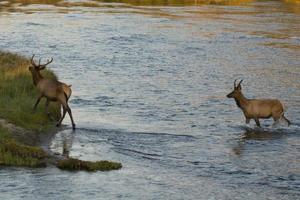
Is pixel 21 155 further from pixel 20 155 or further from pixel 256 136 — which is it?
pixel 256 136

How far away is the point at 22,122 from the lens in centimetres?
1828

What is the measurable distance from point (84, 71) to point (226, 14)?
27.7m

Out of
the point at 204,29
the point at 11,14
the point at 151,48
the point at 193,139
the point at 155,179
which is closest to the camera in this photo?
the point at 155,179

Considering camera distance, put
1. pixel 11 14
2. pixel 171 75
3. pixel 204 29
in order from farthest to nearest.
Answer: pixel 11 14 → pixel 204 29 → pixel 171 75

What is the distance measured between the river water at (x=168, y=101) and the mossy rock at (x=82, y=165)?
0.23m

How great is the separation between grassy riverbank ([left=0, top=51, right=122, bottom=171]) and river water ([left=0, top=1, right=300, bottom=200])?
1.24 feet

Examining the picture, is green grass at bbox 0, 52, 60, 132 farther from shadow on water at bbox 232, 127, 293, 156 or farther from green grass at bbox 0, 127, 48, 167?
shadow on water at bbox 232, 127, 293, 156

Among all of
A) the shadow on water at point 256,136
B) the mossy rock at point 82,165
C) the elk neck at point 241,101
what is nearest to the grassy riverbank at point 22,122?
the mossy rock at point 82,165

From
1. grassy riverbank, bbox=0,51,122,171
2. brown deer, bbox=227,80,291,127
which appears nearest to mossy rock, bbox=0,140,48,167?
grassy riverbank, bbox=0,51,122,171

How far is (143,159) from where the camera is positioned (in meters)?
16.3

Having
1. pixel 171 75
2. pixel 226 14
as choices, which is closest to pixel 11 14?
pixel 226 14

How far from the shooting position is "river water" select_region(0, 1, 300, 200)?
14250mm

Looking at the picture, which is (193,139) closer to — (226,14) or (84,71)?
(84,71)

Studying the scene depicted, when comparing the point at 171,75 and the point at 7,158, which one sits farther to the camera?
the point at 171,75
